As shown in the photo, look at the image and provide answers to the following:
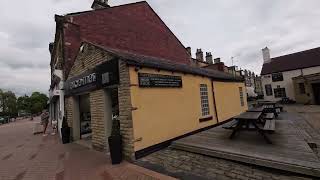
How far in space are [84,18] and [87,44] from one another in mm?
4232

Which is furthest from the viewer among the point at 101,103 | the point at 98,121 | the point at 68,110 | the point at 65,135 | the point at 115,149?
the point at 68,110

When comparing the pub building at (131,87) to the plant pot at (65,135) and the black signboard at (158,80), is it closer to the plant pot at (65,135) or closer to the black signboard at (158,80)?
the black signboard at (158,80)

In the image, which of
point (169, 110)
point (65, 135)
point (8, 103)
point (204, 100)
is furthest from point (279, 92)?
point (8, 103)

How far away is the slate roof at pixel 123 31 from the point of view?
1057 cm

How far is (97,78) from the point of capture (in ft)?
23.4

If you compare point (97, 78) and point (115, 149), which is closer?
point (115, 149)

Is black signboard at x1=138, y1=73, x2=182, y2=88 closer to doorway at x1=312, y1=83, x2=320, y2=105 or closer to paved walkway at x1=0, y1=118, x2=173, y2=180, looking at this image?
paved walkway at x1=0, y1=118, x2=173, y2=180

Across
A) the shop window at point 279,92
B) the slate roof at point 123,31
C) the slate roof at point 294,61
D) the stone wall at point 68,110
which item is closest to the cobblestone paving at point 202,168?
the stone wall at point 68,110

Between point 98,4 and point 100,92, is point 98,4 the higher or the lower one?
the higher one

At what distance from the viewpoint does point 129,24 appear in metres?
13.1

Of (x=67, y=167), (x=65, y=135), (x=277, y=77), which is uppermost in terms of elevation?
(x=277, y=77)

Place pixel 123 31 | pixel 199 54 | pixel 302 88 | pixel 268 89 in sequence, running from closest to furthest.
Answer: pixel 123 31 < pixel 302 88 < pixel 199 54 < pixel 268 89

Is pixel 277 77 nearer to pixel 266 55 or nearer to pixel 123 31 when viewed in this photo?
pixel 266 55

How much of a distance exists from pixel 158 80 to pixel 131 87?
4.24 ft
